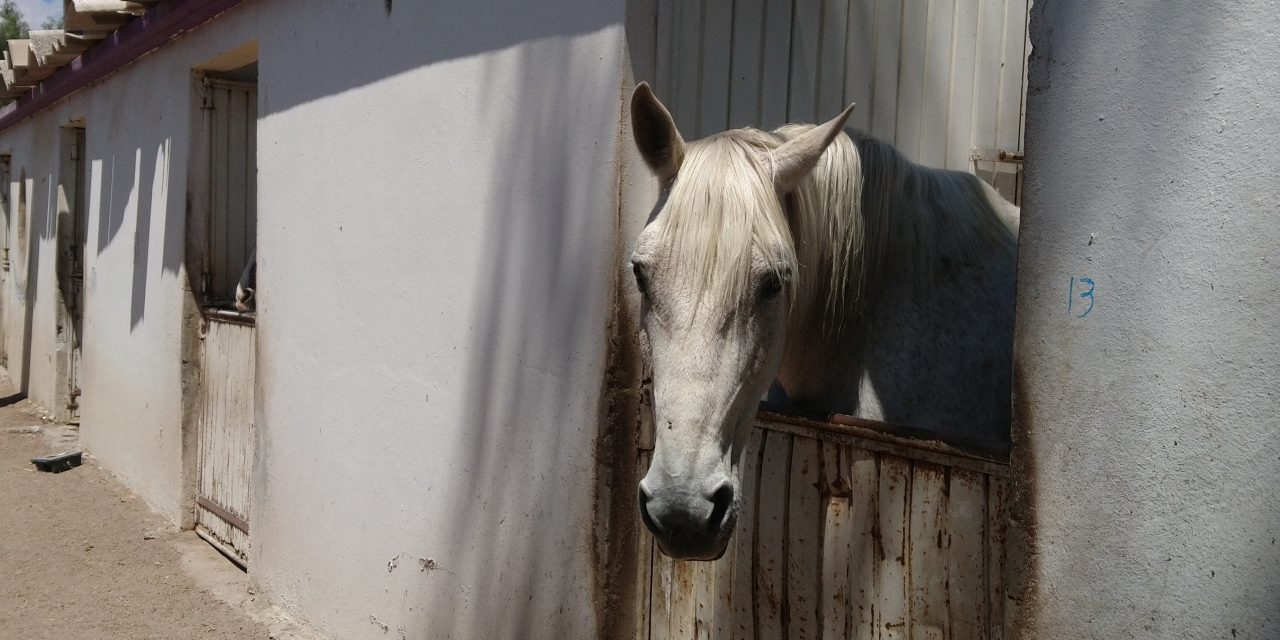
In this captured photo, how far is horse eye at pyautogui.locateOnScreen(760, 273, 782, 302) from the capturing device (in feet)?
6.61

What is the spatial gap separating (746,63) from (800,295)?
3.56 ft

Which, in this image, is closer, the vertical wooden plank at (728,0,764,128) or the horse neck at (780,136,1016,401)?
the horse neck at (780,136,1016,401)

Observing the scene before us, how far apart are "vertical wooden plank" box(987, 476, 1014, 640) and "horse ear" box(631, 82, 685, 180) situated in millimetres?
991

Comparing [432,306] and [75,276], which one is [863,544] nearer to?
[432,306]

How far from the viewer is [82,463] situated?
8.65m

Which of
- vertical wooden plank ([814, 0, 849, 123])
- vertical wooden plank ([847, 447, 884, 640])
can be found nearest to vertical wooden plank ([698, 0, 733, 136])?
vertical wooden plank ([814, 0, 849, 123])

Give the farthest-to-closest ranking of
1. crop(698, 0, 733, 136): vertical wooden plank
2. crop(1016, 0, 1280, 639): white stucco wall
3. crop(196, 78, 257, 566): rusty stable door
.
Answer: crop(196, 78, 257, 566): rusty stable door < crop(698, 0, 733, 136): vertical wooden plank < crop(1016, 0, 1280, 639): white stucco wall

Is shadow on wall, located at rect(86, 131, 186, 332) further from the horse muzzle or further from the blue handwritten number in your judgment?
the blue handwritten number

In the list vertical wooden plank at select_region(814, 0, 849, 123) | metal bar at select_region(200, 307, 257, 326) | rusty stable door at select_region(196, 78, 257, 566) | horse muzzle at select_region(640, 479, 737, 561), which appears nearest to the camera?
horse muzzle at select_region(640, 479, 737, 561)

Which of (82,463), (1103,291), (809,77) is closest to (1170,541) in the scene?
(1103,291)

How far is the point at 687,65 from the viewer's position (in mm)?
2900

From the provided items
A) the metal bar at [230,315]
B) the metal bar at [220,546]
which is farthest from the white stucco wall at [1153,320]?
the metal bar at [220,546]

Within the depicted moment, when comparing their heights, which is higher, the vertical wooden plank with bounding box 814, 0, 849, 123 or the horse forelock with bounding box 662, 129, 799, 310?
the vertical wooden plank with bounding box 814, 0, 849, 123

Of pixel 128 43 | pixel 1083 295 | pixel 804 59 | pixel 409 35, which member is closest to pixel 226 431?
pixel 128 43
